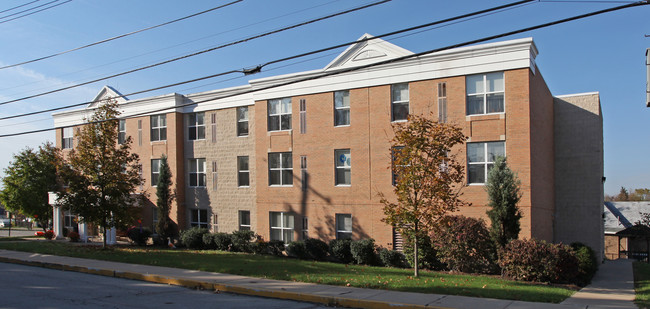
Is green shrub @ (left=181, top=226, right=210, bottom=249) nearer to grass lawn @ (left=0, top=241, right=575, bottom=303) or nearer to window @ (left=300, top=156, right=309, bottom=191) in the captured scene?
grass lawn @ (left=0, top=241, right=575, bottom=303)

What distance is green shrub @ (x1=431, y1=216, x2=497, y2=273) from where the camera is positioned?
17.8m

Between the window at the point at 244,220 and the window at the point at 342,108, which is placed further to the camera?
the window at the point at 244,220

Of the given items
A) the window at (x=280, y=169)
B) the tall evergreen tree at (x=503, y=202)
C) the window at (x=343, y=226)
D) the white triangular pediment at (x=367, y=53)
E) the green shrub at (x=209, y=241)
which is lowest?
the green shrub at (x=209, y=241)

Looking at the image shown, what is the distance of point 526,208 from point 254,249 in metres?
13.1

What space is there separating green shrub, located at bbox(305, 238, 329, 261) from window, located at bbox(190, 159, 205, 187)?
9.68 m

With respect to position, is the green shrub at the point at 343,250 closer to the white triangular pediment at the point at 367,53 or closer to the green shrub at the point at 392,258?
the green shrub at the point at 392,258

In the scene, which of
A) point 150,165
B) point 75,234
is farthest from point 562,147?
point 75,234

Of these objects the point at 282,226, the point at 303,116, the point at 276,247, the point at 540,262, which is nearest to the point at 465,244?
the point at 540,262

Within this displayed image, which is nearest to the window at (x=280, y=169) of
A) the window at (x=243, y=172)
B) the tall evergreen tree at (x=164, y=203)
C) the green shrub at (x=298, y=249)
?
the window at (x=243, y=172)

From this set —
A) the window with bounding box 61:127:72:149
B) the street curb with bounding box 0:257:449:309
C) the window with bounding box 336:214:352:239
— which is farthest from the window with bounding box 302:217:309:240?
the window with bounding box 61:127:72:149

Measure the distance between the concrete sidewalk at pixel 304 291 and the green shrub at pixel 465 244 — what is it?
12.3 ft

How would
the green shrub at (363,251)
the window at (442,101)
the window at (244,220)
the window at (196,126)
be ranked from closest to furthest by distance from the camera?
1. the window at (442,101)
2. the green shrub at (363,251)
3. the window at (244,220)
4. the window at (196,126)

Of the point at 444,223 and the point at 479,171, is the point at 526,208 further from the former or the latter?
the point at 444,223

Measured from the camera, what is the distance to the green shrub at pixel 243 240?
25622 mm
